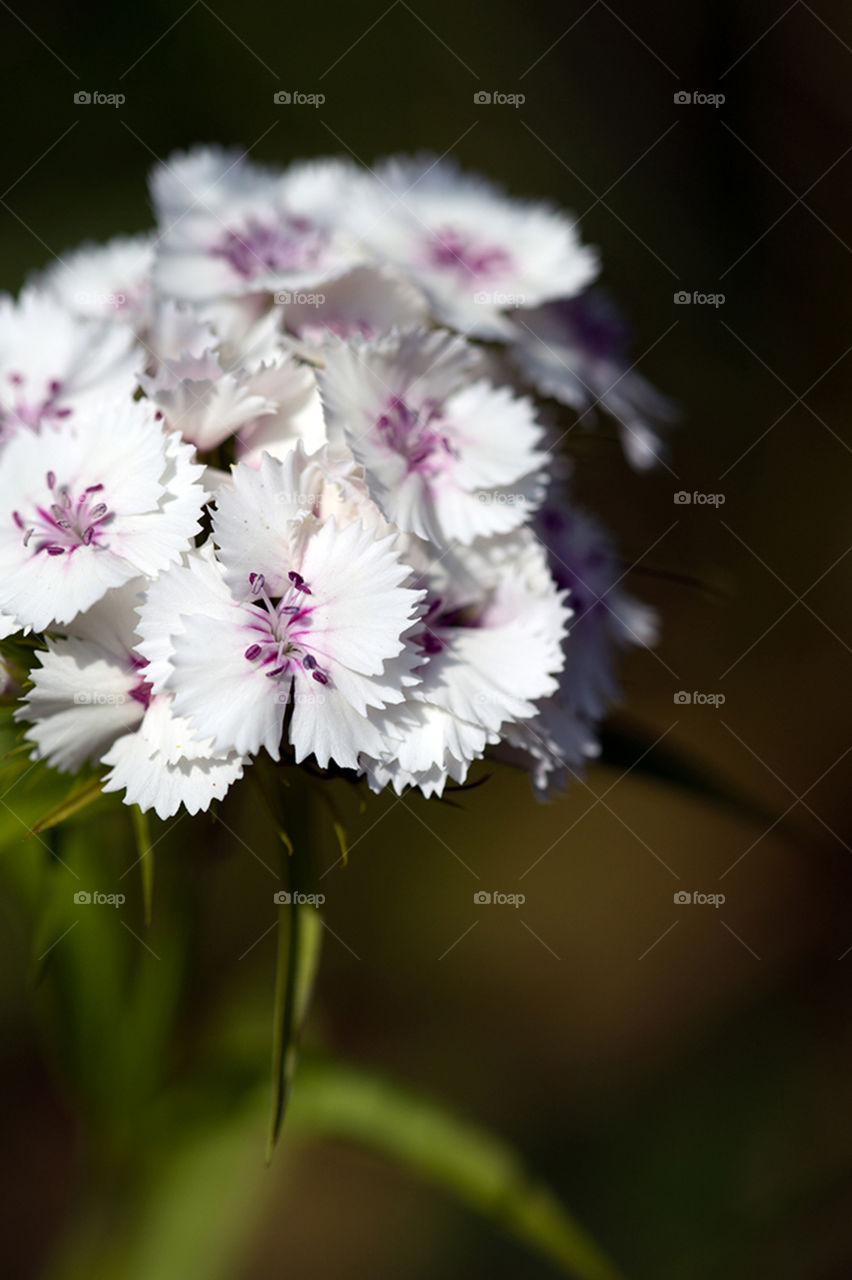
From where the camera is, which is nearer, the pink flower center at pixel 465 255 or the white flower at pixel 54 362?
the white flower at pixel 54 362

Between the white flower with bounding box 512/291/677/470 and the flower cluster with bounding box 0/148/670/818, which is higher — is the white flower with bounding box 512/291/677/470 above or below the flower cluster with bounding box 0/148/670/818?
above

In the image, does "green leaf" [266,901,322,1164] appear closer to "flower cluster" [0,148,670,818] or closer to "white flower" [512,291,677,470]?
"flower cluster" [0,148,670,818]

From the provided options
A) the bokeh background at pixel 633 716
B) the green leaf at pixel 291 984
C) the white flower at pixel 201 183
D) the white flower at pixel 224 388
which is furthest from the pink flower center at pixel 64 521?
the bokeh background at pixel 633 716

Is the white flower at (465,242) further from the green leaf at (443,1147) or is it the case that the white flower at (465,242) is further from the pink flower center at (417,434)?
the green leaf at (443,1147)

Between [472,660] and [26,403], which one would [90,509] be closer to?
[26,403]

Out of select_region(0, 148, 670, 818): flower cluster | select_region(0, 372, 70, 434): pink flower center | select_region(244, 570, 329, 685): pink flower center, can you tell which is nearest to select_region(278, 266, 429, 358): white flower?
select_region(0, 148, 670, 818): flower cluster

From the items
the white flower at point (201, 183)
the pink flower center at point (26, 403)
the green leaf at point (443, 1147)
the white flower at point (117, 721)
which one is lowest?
the green leaf at point (443, 1147)
